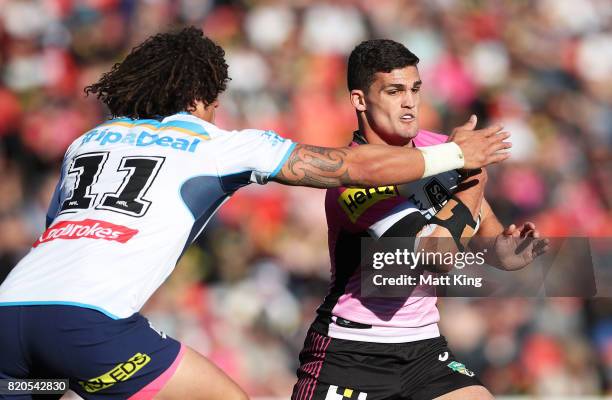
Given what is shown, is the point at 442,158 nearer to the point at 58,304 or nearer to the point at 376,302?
the point at 376,302

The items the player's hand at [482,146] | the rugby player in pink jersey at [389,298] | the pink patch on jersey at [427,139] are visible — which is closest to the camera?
the player's hand at [482,146]

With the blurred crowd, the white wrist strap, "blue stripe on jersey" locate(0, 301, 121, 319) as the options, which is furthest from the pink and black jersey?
the blurred crowd

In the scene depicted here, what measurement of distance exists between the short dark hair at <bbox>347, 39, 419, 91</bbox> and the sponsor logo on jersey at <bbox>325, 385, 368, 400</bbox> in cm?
172

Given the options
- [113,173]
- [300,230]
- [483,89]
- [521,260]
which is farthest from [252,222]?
[113,173]

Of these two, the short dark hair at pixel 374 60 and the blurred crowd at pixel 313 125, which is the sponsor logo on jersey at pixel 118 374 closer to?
the short dark hair at pixel 374 60

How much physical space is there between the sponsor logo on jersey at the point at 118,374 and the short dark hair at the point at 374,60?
2.26 m

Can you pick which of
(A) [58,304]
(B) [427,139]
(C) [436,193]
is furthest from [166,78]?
(B) [427,139]

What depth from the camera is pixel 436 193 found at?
502 centimetres

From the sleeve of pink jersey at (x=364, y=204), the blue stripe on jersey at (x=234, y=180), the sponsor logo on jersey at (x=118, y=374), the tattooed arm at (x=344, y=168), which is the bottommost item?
the sponsor logo on jersey at (x=118, y=374)

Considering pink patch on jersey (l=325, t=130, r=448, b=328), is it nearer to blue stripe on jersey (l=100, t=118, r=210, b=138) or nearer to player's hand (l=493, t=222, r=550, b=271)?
player's hand (l=493, t=222, r=550, b=271)

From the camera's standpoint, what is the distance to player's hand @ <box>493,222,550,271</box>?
192 inches

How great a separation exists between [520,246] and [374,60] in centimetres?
133

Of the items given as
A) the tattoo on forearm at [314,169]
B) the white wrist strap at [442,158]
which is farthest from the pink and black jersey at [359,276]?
the tattoo on forearm at [314,169]

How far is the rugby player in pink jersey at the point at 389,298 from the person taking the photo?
4855 millimetres
